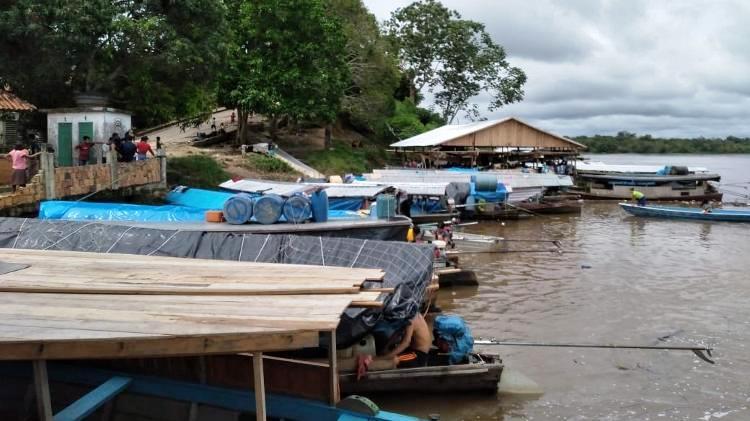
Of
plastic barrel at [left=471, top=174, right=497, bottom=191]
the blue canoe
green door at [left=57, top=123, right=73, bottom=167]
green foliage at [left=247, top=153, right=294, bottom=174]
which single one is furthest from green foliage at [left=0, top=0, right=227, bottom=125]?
the blue canoe

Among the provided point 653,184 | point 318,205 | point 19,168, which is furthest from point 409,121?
point 318,205

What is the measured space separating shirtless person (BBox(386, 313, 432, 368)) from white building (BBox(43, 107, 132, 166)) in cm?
1340

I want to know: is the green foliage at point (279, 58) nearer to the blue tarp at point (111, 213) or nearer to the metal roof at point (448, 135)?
the metal roof at point (448, 135)

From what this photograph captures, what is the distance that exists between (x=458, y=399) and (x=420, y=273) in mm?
1846

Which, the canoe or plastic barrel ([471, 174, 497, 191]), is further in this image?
plastic barrel ([471, 174, 497, 191])

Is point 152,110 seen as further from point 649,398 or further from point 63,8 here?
point 649,398

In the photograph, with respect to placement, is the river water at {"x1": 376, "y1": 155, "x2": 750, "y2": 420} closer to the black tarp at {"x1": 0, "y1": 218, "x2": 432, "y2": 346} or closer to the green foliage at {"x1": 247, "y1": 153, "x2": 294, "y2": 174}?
the black tarp at {"x1": 0, "y1": 218, "x2": 432, "y2": 346}

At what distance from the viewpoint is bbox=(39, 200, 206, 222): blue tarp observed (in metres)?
13.4

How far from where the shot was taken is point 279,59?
30469 millimetres

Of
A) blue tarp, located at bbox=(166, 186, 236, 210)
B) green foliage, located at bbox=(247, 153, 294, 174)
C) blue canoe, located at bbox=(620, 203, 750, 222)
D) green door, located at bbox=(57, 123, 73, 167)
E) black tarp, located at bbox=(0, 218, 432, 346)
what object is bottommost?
blue canoe, located at bbox=(620, 203, 750, 222)

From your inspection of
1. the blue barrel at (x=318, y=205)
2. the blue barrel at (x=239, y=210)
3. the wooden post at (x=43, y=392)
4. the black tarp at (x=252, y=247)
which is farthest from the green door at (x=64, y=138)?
the wooden post at (x=43, y=392)

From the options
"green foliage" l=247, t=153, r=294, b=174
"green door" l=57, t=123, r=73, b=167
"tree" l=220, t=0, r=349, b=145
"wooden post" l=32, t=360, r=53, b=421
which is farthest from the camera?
"tree" l=220, t=0, r=349, b=145

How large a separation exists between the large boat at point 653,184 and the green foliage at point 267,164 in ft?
63.8

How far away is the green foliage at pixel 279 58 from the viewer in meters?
30.0
